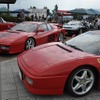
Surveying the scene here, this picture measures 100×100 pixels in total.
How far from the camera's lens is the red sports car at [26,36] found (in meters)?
6.81

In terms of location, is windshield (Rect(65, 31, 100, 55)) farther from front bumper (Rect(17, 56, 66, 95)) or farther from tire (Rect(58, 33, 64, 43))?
tire (Rect(58, 33, 64, 43))

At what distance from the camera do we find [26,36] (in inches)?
291

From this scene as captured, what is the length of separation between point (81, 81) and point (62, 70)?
20.3 inches

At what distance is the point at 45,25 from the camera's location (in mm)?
8773

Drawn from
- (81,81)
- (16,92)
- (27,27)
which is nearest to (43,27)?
(27,27)

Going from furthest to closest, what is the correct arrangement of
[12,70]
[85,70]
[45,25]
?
[45,25] < [12,70] < [85,70]

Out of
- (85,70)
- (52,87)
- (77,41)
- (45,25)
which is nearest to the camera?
(52,87)

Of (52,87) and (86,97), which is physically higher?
(52,87)

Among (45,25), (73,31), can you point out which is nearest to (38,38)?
(45,25)

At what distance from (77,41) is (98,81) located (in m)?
1.23

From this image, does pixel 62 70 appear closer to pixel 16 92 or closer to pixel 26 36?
pixel 16 92

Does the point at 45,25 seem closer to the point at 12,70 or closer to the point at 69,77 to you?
the point at 12,70

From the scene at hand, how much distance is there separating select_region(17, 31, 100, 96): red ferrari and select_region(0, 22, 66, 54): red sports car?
2.58m

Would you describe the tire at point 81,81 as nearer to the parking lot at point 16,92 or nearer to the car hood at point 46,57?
the parking lot at point 16,92
